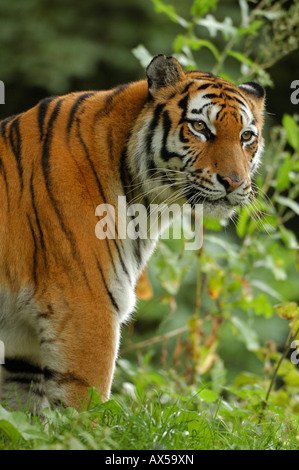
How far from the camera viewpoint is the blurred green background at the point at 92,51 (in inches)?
324

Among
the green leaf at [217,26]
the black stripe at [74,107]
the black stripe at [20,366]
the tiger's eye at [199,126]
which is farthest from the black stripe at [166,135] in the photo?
the green leaf at [217,26]

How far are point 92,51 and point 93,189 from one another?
208 inches

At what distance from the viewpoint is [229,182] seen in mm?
3428

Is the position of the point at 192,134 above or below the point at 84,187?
above

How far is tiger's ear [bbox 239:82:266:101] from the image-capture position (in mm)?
3938

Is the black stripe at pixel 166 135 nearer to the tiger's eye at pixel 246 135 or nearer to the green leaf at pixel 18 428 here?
the tiger's eye at pixel 246 135

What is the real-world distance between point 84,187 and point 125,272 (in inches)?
18.5

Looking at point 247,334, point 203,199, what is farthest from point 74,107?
point 247,334

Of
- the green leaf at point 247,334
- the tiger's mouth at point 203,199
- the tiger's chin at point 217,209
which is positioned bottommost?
the green leaf at point 247,334

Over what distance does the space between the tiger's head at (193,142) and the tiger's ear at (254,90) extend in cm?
22
